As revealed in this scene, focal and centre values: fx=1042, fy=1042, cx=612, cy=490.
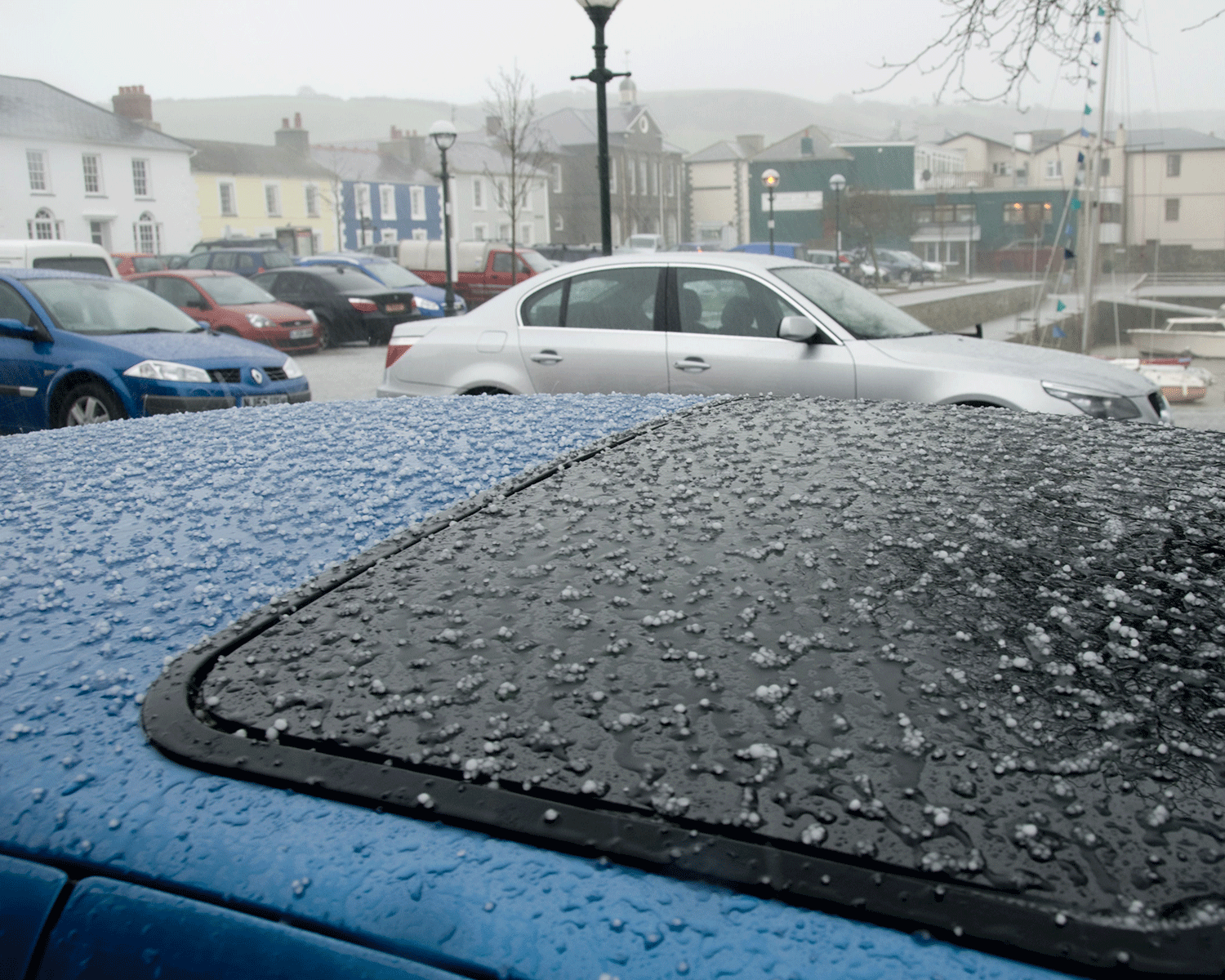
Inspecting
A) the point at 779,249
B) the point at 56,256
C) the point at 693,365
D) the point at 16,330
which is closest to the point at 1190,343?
the point at 779,249

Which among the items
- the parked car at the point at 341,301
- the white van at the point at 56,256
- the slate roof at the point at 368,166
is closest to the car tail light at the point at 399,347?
the white van at the point at 56,256

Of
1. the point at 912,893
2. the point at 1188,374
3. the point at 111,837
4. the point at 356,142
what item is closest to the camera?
the point at 912,893

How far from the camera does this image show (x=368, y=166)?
67562 millimetres

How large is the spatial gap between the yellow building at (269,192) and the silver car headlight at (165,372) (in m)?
44.4

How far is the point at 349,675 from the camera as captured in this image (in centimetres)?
102

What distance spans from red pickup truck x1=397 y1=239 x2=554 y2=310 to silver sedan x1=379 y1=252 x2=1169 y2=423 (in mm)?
19922

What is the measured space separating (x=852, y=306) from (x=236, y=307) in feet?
44.5

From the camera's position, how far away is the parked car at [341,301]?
2053 centimetres

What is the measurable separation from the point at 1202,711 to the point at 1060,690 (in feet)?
0.37

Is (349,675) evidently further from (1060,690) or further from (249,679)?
(1060,690)

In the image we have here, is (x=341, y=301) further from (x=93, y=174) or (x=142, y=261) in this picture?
(x=93, y=174)

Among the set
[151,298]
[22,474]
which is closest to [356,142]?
[151,298]

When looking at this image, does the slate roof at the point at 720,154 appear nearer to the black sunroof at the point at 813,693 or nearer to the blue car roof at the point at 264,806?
the blue car roof at the point at 264,806

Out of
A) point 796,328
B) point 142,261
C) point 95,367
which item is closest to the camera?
point 796,328
